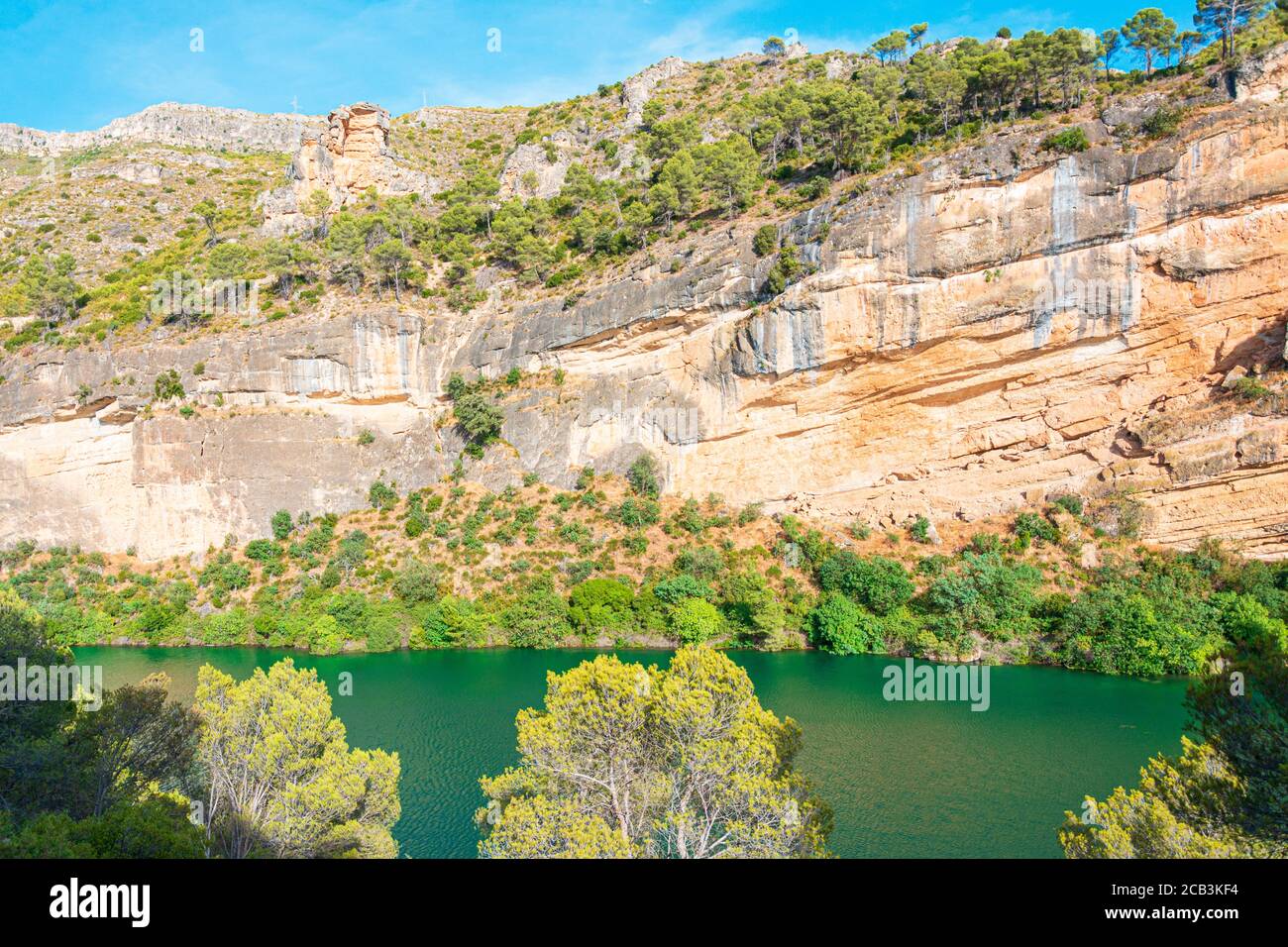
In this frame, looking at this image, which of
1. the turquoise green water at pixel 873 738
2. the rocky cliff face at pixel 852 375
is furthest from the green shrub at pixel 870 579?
the rocky cliff face at pixel 852 375

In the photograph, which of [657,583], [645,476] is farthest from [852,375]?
[657,583]

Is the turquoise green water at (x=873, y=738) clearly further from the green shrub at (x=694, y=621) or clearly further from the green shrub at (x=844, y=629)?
the green shrub at (x=694, y=621)

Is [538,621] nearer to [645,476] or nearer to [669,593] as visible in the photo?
[669,593]

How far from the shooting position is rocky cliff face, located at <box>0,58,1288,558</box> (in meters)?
26.5

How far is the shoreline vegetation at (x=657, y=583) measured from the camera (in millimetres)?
24688

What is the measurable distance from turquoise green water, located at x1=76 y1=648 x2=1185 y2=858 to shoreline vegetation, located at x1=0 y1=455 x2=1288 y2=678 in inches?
56.2

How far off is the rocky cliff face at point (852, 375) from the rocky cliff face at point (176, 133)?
52722 mm

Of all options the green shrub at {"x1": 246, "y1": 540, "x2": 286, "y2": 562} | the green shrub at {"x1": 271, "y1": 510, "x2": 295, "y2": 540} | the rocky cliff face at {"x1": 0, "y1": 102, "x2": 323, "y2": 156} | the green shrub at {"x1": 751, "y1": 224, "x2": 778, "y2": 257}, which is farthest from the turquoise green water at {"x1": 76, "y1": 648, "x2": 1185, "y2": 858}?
the rocky cliff face at {"x1": 0, "y1": 102, "x2": 323, "y2": 156}

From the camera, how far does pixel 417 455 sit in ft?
129

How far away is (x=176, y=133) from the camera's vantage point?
76438 mm

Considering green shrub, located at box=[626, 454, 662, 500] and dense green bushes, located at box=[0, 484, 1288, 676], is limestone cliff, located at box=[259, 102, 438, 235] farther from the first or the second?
green shrub, located at box=[626, 454, 662, 500]

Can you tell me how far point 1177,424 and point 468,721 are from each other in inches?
1160
